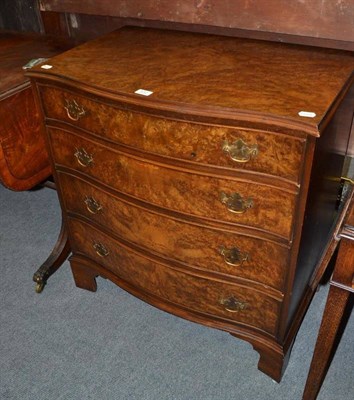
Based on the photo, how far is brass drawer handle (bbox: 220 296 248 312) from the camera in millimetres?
1651

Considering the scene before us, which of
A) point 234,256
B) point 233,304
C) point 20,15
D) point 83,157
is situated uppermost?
point 20,15

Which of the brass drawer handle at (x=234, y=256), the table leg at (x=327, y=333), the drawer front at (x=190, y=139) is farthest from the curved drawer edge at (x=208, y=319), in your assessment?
the drawer front at (x=190, y=139)

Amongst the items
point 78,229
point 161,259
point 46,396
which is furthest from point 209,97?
point 46,396

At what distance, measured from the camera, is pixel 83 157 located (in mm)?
1650

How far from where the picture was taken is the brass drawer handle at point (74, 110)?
1.50 meters

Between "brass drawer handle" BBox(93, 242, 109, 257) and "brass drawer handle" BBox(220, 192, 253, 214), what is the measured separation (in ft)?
2.26

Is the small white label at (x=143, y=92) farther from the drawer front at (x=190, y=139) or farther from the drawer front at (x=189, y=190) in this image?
the drawer front at (x=189, y=190)

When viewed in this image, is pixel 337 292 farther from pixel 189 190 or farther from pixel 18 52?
pixel 18 52

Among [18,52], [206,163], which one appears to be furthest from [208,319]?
[18,52]

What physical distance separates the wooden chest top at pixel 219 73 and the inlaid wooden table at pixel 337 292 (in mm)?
260

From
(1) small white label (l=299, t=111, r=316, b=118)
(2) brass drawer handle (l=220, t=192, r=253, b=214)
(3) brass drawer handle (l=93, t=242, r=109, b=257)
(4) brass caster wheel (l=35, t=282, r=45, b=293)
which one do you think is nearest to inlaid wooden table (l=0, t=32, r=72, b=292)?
(4) brass caster wheel (l=35, t=282, r=45, b=293)

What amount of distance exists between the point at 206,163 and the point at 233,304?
23.2 inches

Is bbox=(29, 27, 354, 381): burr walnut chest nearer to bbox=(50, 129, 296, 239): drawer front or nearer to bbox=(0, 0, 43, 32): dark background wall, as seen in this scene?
bbox=(50, 129, 296, 239): drawer front

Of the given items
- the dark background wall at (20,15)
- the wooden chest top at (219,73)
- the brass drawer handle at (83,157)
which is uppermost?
the wooden chest top at (219,73)
